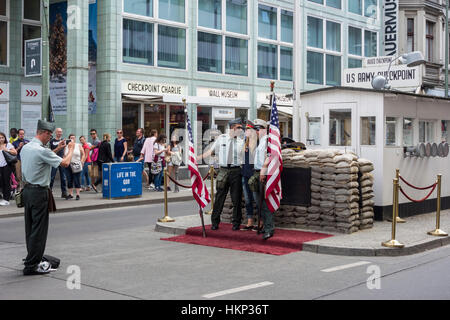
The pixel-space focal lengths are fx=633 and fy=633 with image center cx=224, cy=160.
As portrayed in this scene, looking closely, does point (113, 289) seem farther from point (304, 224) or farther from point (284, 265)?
point (304, 224)

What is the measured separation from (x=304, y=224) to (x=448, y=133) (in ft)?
18.2

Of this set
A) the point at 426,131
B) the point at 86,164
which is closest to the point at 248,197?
the point at 426,131

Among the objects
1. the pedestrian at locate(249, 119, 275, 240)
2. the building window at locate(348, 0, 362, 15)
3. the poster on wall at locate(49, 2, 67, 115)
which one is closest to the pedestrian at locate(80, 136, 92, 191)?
the poster on wall at locate(49, 2, 67, 115)

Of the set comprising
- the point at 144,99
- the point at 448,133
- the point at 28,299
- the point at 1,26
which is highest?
the point at 1,26

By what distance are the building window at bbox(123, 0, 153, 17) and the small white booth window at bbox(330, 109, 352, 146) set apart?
40.4 ft

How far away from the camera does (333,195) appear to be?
10.9 meters

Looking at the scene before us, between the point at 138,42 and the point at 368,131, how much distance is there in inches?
515

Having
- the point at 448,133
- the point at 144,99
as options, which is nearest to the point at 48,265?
the point at 448,133

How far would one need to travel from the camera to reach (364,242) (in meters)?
9.99

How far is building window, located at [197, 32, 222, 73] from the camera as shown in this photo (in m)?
26.0

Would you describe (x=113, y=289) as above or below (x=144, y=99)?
below
